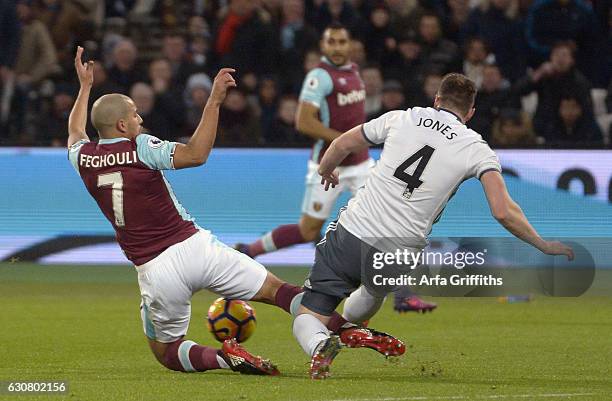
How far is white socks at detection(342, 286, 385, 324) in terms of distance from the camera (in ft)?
27.1

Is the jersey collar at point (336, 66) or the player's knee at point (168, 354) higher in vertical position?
the jersey collar at point (336, 66)

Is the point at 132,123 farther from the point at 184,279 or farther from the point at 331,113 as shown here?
the point at 331,113

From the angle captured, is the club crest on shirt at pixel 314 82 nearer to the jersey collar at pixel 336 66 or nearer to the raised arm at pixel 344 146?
the jersey collar at pixel 336 66

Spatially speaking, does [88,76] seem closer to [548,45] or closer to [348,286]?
[348,286]

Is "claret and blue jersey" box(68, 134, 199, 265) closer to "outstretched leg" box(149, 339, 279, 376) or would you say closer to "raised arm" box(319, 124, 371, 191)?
"outstretched leg" box(149, 339, 279, 376)

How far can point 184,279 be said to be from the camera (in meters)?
7.96

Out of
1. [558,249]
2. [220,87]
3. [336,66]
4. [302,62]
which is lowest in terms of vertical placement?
[558,249]

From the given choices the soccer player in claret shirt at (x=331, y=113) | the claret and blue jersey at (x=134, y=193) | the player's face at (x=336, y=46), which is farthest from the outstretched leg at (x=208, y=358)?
the player's face at (x=336, y=46)

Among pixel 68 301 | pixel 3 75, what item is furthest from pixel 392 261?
pixel 3 75

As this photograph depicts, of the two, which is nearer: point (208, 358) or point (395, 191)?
point (395, 191)

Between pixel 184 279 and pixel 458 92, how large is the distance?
1.87 m

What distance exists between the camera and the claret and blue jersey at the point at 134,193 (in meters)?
7.92

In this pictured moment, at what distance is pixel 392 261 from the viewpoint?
25.7ft

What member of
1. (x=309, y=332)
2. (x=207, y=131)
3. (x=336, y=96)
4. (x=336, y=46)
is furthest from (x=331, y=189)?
(x=207, y=131)
